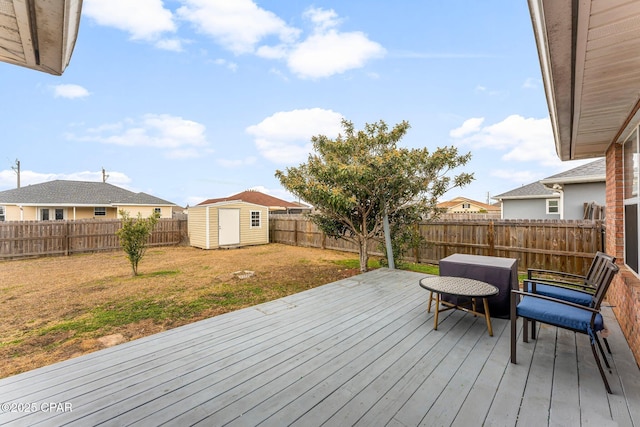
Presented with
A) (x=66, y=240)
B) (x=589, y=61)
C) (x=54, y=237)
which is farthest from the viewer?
(x=66, y=240)

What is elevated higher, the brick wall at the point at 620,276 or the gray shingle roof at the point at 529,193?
the gray shingle roof at the point at 529,193

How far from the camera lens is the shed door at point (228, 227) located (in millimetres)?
11914

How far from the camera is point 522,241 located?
6.45 m

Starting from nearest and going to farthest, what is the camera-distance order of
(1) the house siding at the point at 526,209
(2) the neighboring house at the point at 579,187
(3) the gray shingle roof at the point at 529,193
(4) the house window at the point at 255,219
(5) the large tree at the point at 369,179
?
(5) the large tree at the point at 369,179
(2) the neighboring house at the point at 579,187
(4) the house window at the point at 255,219
(3) the gray shingle roof at the point at 529,193
(1) the house siding at the point at 526,209

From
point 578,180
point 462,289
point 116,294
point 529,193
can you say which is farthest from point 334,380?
point 529,193

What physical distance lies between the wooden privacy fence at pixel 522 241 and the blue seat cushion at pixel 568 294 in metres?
2.53

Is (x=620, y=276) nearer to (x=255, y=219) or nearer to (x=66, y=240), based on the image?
Result: (x=255, y=219)

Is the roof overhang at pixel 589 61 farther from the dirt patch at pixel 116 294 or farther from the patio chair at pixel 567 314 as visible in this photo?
the dirt patch at pixel 116 294

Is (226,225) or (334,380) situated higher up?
(226,225)

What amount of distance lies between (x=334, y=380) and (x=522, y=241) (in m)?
6.55

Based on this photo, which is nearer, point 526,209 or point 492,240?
point 492,240

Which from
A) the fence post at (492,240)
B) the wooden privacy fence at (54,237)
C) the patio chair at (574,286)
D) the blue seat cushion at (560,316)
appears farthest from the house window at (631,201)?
the wooden privacy fence at (54,237)

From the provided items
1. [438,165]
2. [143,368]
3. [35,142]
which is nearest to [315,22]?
[438,165]

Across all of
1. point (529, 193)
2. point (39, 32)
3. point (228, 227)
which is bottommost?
point (228, 227)
